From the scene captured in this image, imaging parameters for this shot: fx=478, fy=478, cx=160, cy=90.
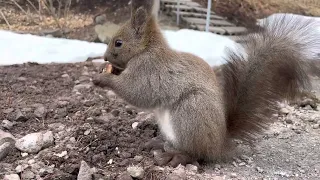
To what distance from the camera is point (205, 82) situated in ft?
8.45

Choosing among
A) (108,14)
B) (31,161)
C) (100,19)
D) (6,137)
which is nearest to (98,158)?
(31,161)

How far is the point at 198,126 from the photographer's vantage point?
2.49 meters

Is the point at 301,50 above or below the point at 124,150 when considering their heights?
above

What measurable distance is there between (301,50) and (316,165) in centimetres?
66

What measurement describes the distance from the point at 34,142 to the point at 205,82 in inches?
39.8

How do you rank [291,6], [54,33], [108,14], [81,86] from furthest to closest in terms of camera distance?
1. [108,14]
2. [54,33]
3. [291,6]
4. [81,86]

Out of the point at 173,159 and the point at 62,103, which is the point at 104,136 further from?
the point at 62,103

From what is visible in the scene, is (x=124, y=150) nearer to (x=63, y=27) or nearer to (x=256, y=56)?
(x=256, y=56)

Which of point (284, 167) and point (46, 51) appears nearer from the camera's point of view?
point (284, 167)

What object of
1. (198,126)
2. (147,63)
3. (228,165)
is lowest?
(228,165)

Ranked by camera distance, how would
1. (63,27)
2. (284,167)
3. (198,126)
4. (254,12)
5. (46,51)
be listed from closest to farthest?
1. (198,126)
2. (284,167)
3. (46,51)
4. (254,12)
5. (63,27)

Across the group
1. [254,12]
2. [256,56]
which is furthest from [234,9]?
[256,56]

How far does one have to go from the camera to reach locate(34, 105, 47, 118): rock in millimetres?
3123

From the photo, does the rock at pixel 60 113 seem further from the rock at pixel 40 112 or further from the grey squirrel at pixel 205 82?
the grey squirrel at pixel 205 82
